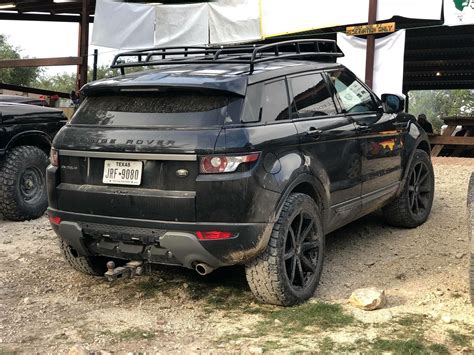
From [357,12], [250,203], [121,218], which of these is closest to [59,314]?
[121,218]

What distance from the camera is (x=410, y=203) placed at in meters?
5.72

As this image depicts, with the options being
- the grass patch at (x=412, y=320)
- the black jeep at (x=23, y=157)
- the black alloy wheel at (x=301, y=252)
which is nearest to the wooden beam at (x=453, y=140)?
the black jeep at (x=23, y=157)

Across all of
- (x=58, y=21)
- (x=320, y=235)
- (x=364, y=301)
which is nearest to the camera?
(x=364, y=301)

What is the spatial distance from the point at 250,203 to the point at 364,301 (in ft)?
3.45

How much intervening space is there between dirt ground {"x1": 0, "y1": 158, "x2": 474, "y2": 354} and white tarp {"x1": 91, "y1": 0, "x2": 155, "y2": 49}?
640 cm

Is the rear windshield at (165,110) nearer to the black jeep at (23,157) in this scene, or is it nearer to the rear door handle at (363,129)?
the rear door handle at (363,129)

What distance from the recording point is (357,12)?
945 cm

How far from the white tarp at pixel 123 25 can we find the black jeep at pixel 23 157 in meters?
4.50

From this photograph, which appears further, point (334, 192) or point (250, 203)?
point (334, 192)

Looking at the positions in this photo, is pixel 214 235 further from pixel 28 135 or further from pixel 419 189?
pixel 28 135

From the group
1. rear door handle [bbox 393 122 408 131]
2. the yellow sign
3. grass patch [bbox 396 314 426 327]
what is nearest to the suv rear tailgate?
grass patch [bbox 396 314 426 327]

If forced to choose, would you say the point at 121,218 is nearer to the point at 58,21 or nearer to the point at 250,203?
the point at 250,203

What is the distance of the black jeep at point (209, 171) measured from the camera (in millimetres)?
3447

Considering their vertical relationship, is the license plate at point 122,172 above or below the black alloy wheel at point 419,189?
above
